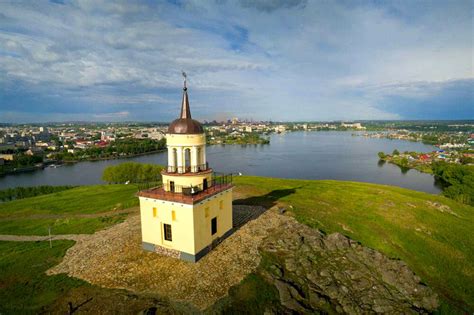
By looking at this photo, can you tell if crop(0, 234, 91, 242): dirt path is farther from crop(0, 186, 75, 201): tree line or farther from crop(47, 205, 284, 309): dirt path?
crop(0, 186, 75, 201): tree line

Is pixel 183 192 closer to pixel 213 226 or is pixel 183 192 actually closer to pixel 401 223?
pixel 213 226

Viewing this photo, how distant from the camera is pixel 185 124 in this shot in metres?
15.4

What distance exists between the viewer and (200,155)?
52.4 feet

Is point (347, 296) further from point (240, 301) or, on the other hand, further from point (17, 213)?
point (17, 213)

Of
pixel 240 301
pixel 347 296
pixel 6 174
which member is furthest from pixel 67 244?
pixel 6 174

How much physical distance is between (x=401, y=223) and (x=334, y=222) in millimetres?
5611

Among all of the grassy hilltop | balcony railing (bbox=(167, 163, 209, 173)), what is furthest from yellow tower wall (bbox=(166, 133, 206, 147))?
the grassy hilltop

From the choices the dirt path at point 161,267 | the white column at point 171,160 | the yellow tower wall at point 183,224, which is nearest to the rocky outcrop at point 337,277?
the dirt path at point 161,267

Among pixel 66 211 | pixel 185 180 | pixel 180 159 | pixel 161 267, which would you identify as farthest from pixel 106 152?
pixel 161 267

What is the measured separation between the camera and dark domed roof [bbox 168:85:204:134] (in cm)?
1533

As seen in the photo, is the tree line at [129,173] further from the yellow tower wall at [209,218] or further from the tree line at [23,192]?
the yellow tower wall at [209,218]

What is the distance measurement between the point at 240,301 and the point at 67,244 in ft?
40.1

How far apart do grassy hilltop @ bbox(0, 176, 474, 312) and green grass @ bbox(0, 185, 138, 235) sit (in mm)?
72

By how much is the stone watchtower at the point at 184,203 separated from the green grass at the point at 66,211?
7.49 metres
